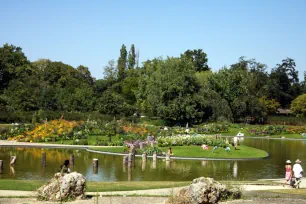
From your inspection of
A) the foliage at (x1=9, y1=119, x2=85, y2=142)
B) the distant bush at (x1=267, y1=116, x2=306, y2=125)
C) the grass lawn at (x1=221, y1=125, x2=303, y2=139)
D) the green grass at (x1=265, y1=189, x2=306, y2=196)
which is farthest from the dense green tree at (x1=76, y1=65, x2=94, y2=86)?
the green grass at (x1=265, y1=189, x2=306, y2=196)

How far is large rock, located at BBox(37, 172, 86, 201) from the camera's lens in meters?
18.7

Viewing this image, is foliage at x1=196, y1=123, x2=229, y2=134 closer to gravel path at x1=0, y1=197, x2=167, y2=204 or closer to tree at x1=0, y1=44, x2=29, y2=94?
tree at x1=0, y1=44, x2=29, y2=94

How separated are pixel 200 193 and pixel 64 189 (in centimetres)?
509

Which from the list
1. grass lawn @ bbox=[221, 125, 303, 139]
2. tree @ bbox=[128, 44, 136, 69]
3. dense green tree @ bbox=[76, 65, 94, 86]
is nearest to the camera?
grass lawn @ bbox=[221, 125, 303, 139]

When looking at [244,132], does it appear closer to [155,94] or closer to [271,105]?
[155,94]

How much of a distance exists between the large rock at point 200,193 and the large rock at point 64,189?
3.40m

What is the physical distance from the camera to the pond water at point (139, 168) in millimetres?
31031

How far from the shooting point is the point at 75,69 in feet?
402

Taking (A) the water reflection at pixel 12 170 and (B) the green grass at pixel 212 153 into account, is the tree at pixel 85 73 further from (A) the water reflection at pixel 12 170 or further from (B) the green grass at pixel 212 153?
(A) the water reflection at pixel 12 170

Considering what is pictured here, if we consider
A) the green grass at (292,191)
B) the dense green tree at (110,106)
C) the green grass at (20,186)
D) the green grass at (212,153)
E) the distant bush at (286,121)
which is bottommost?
the green grass at (292,191)

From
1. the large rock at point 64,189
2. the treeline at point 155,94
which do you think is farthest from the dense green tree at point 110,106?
the large rock at point 64,189

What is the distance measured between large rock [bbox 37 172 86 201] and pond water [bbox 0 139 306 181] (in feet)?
34.9

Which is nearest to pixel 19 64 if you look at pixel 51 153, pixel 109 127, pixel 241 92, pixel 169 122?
pixel 169 122

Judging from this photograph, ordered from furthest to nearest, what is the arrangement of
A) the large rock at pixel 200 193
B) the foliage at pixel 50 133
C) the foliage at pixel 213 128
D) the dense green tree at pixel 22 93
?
the dense green tree at pixel 22 93, the foliage at pixel 213 128, the foliage at pixel 50 133, the large rock at pixel 200 193
